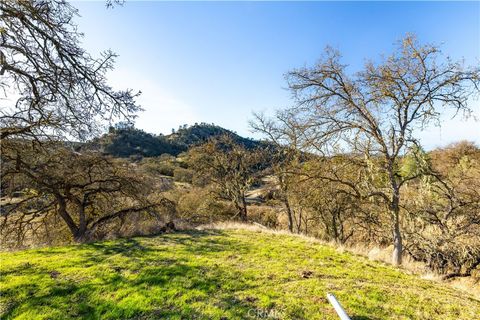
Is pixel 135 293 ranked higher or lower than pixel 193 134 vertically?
lower

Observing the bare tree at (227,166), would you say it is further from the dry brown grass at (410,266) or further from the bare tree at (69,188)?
the dry brown grass at (410,266)

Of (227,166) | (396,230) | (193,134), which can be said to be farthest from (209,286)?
(193,134)

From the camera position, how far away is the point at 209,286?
6.16 metres

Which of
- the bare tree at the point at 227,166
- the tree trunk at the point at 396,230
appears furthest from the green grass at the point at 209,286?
the bare tree at the point at 227,166

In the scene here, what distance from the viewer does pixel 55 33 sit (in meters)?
5.85

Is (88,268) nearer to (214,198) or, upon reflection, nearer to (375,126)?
(375,126)

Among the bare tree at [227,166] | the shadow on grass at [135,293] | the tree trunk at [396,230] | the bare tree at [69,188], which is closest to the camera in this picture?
the shadow on grass at [135,293]

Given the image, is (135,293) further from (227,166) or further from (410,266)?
(227,166)

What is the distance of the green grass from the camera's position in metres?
5.14

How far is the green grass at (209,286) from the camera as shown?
16.9 ft


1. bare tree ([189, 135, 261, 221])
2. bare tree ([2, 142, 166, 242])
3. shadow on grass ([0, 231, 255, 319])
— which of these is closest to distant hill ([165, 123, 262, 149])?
bare tree ([189, 135, 261, 221])

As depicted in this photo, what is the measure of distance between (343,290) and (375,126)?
6622mm

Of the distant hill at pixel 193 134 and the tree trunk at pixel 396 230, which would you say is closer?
the tree trunk at pixel 396 230

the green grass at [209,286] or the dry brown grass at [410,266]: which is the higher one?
the green grass at [209,286]
